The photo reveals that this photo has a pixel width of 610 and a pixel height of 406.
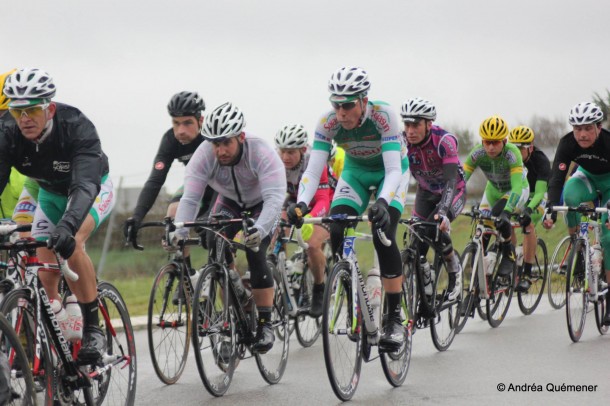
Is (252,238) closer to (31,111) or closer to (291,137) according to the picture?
(31,111)

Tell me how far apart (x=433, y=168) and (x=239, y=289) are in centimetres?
299

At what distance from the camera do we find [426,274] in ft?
30.4

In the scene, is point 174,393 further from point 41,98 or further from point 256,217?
point 41,98

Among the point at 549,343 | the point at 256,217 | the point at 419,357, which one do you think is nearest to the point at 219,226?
→ the point at 256,217

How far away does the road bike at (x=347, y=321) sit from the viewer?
23.6ft

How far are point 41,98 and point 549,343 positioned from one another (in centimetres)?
613

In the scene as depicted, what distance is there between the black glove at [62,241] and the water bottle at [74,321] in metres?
0.75

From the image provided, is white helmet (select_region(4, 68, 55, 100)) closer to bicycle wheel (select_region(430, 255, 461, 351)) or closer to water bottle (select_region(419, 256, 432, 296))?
water bottle (select_region(419, 256, 432, 296))

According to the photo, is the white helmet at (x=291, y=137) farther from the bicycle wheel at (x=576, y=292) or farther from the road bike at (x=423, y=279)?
the bicycle wheel at (x=576, y=292)

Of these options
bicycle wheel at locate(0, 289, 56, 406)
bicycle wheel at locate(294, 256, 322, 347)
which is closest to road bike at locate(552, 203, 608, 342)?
bicycle wheel at locate(294, 256, 322, 347)

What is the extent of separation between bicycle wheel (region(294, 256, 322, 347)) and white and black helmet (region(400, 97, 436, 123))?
1986mm

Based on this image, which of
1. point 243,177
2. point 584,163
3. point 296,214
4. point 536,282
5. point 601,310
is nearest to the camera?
point 296,214

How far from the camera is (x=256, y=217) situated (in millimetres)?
8516

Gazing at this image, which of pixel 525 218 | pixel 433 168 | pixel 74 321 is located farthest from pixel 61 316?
pixel 525 218
